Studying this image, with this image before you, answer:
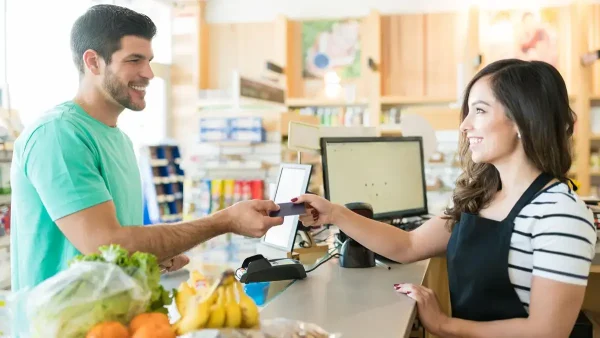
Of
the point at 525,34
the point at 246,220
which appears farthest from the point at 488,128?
the point at 525,34

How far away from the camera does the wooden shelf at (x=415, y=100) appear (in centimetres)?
684

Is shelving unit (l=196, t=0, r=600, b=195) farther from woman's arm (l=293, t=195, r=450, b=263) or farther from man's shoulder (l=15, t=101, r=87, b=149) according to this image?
man's shoulder (l=15, t=101, r=87, b=149)

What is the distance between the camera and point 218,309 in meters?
1.02

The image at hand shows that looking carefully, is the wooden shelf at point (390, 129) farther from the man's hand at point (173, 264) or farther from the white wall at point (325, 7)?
the man's hand at point (173, 264)

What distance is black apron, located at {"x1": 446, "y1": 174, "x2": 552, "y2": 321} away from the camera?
60.4 inches

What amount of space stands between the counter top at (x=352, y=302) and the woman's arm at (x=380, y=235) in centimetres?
8

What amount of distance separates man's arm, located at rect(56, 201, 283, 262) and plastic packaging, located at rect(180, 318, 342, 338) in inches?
23.1

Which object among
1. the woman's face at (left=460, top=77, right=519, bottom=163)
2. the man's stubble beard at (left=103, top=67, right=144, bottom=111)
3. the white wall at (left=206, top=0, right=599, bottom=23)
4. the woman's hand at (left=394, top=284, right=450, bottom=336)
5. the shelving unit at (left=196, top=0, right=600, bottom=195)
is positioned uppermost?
the white wall at (left=206, top=0, right=599, bottom=23)

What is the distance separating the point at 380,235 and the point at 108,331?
1.22 meters

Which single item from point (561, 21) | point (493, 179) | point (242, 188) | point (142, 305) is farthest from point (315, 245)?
point (561, 21)

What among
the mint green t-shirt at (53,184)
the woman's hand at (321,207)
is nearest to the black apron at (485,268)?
the woman's hand at (321,207)

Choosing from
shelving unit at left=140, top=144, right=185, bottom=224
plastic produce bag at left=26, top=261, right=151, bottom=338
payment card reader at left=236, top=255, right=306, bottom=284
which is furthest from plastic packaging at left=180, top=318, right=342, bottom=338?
shelving unit at left=140, top=144, right=185, bottom=224

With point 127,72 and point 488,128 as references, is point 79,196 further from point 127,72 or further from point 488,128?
point 488,128

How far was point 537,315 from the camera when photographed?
1.41 meters
